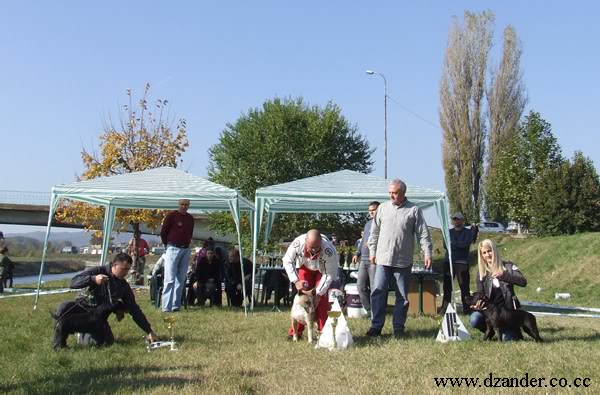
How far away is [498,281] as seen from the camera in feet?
21.5

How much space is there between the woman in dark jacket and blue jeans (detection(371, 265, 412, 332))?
28.8 inches

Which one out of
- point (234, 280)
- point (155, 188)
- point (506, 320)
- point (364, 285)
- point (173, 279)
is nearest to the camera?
point (506, 320)

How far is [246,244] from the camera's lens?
3186cm

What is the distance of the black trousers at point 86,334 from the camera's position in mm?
6180

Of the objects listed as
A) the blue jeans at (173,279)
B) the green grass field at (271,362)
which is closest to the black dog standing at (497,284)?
the green grass field at (271,362)

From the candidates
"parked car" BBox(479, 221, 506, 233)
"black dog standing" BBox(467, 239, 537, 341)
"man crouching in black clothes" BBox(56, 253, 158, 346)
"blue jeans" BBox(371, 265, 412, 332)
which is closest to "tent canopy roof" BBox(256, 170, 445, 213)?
"blue jeans" BBox(371, 265, 412, 332)

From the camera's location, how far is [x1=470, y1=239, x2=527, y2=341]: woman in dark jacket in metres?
6.48

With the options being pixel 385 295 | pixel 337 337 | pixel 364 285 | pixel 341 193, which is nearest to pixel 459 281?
pixel 364 285

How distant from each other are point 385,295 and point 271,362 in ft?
6.31

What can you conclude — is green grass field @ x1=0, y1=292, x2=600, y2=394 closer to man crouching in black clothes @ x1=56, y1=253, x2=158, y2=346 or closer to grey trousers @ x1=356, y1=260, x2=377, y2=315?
man crouching in black clothes @ x1=56, y1=253, x2=158, y2=346

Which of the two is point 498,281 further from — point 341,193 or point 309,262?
point 341,193

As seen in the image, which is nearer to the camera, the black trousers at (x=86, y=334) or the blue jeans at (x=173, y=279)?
the black trousers at (x=86, y=334)

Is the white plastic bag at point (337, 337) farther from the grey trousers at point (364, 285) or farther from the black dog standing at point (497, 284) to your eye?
the grey trousers at point (364, 285)

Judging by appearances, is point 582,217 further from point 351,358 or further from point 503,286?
point 351,358
